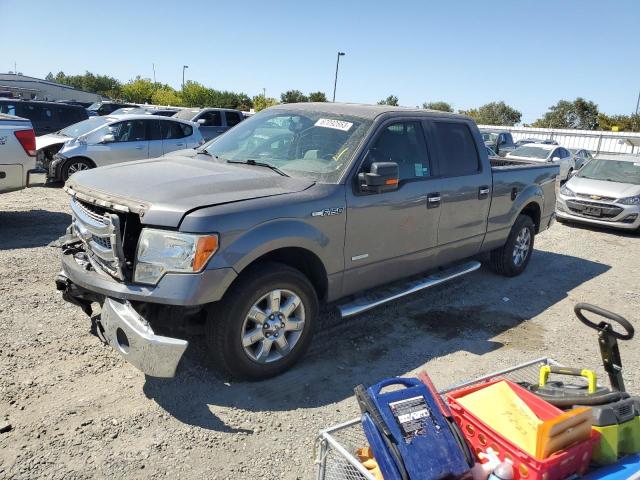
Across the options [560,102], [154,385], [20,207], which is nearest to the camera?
[154,385]

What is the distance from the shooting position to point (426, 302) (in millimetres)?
5555

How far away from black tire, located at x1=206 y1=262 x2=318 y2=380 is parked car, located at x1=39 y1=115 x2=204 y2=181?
848cm

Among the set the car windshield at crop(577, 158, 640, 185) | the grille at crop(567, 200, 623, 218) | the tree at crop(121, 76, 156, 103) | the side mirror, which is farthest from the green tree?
the side mirror

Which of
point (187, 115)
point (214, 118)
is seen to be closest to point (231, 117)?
point (214, 118)

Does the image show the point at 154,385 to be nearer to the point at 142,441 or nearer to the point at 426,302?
the point at 142,441

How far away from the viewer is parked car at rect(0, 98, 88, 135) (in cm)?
1480

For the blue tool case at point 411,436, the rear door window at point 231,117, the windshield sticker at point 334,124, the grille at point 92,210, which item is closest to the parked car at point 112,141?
the rear door window at point 231,117

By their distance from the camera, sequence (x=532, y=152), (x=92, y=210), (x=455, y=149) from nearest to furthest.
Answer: (x=92, y=210) → (x=455, y=149) → (x=532, y=152)

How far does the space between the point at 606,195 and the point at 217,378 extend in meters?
9.28

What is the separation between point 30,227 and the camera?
7504 mm

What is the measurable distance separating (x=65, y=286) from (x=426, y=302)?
3510 millimetres

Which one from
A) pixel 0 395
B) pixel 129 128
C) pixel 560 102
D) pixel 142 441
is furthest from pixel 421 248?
pixel 560 102

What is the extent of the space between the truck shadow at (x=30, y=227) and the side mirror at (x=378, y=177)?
4657 mm

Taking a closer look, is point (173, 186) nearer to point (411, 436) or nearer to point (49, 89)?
point (411, 436)
